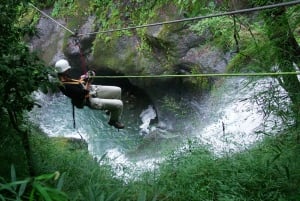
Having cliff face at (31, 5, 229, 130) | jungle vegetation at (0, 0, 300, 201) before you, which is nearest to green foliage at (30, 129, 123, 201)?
jungle vegetation at (0, 0, 300, 201)

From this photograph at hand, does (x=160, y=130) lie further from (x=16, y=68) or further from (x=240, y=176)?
(x=16, y=68)

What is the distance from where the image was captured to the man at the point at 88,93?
5379 mm

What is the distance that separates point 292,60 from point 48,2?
9.07 m

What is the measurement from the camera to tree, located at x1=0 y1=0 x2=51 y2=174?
3232 millimetres

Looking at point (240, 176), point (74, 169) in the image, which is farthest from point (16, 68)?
point (240, 176)

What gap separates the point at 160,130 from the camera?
27.9 feet

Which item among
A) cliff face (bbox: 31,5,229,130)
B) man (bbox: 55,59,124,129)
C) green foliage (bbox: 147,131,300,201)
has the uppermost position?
cliff face (bbox: 31,5,229,130)

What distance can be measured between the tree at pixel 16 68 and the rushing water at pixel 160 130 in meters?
2.42

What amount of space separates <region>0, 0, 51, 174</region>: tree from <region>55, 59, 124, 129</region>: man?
4.99ft

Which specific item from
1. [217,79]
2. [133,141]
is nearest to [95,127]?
[133,141]

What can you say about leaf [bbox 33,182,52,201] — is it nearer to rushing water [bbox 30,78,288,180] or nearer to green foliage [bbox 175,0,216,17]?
green foliage [bbox 175,0,216,17]

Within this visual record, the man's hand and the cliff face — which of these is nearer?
the man's hand

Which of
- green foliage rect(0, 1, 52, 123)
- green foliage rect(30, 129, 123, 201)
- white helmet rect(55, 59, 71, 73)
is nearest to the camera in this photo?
green foliage rect(0, 1, 52, 123)

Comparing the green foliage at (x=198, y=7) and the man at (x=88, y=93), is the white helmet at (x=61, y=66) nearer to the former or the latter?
the man at (x=88, y=93)
